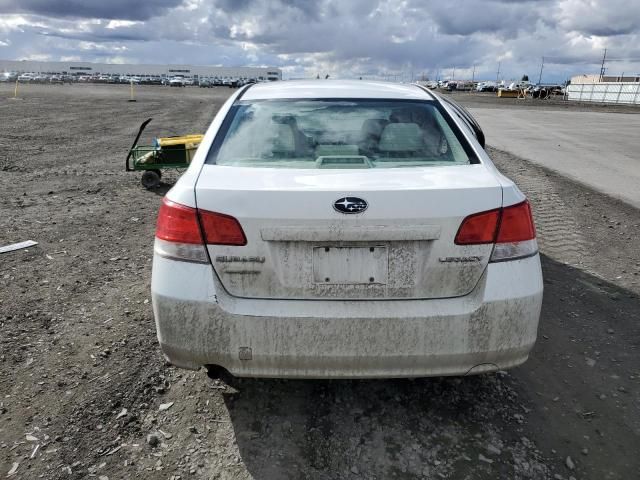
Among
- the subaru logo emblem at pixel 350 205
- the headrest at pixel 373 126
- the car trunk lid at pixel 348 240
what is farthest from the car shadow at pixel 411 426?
the headrest at pixel 373 126

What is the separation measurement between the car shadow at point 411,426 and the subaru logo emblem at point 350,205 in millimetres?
1216

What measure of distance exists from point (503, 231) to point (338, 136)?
1184 mm

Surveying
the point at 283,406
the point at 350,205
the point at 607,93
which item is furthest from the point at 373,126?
the point at 607,93

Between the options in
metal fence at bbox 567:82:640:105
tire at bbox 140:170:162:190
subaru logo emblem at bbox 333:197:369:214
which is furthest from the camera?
metal fence at bbox 567:82:640:105

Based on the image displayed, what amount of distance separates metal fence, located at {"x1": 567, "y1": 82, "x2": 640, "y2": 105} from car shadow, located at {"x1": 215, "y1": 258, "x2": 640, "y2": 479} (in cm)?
5982

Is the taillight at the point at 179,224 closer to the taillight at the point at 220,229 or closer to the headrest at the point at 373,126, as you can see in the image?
the taillight at the point at 220,229

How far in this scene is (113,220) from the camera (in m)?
6.64

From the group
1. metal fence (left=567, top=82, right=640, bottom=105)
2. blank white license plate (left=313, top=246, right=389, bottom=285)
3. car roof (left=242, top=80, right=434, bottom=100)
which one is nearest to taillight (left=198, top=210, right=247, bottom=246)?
blank white license plate (left=313, top=246, right=389, bottom=285)

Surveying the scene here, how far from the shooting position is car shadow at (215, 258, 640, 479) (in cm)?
248

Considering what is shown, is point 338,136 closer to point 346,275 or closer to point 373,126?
point 373,126

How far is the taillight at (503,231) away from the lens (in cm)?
231

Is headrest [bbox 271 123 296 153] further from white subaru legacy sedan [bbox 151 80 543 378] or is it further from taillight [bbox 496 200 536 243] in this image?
taillight [bbox 496 200 536 243]

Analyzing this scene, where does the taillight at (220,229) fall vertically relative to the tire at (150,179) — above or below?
above

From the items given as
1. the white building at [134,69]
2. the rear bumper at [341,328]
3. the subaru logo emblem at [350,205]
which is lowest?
the white building at [134,69]
